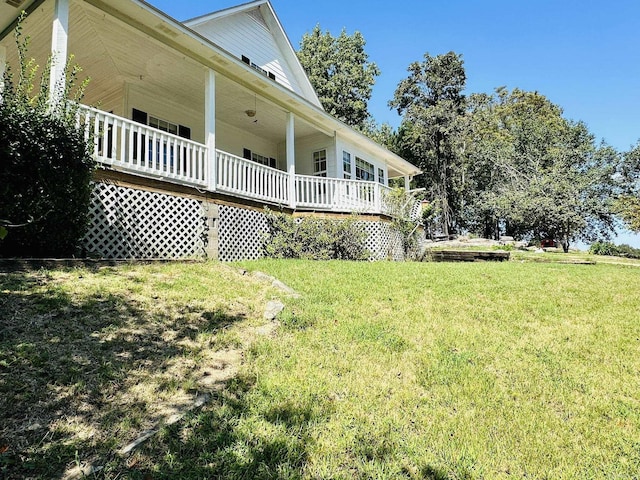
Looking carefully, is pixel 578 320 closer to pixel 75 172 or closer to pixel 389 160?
pixel 75 172

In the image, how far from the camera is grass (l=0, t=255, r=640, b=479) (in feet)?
8.00

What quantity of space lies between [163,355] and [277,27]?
1368 cm

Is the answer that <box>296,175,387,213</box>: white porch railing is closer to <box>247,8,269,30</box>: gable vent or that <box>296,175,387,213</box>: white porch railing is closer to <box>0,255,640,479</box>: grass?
<box>247,8,269,30</box>: gable vent

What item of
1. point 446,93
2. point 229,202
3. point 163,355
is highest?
point 446,93

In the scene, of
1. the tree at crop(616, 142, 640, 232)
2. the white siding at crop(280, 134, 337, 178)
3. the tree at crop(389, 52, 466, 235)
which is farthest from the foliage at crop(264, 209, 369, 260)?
the tree at crop(616, 142, 640, 232)

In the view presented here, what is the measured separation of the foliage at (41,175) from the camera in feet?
Answer: 15.7

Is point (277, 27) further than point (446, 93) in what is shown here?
No

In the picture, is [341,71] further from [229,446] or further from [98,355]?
[229,446]

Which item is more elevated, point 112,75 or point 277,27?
point 277,27

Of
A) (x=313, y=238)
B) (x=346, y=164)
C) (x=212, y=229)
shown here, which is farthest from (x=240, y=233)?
(x=346, y=164)

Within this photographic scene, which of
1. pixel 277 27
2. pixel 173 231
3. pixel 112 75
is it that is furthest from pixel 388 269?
pixel 277 27

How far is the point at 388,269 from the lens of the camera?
28.3 feet

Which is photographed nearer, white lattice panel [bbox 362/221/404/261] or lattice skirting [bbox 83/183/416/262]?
lattice skirting [bbox 83/183/416/262]

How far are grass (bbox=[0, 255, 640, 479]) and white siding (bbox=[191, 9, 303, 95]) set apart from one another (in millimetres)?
9357
